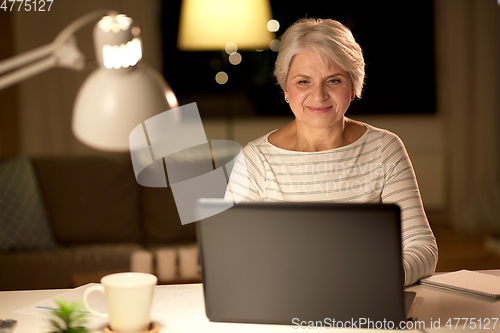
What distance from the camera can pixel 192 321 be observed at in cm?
90

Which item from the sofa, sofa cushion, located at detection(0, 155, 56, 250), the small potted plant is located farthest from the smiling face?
sofa cushion, located at detection(0, 155, 56, 250)

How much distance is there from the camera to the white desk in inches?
33.8

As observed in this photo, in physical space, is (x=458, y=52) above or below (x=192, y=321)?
above

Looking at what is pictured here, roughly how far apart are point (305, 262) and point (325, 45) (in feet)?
2.61

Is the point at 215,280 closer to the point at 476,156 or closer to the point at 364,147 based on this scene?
the point at 364,147

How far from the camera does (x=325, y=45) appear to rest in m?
1.41

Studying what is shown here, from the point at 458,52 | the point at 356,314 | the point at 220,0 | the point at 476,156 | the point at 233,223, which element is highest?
the point at 220,0

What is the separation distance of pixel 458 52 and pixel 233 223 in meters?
3.87

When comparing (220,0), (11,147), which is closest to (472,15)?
(220,0)

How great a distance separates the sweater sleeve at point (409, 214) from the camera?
1.08 meters

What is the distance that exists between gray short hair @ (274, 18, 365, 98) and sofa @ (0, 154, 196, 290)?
4.11 ft

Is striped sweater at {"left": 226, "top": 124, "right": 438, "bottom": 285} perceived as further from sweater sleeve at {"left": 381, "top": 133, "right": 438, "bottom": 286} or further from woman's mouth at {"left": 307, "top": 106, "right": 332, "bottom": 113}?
woman's mouth at {"left": 307, "top": 106, "right": 332, "bottom": 113}

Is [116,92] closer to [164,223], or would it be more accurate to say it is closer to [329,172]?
[329,172]

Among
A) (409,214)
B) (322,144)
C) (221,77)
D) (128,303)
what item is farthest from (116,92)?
(221,77)
